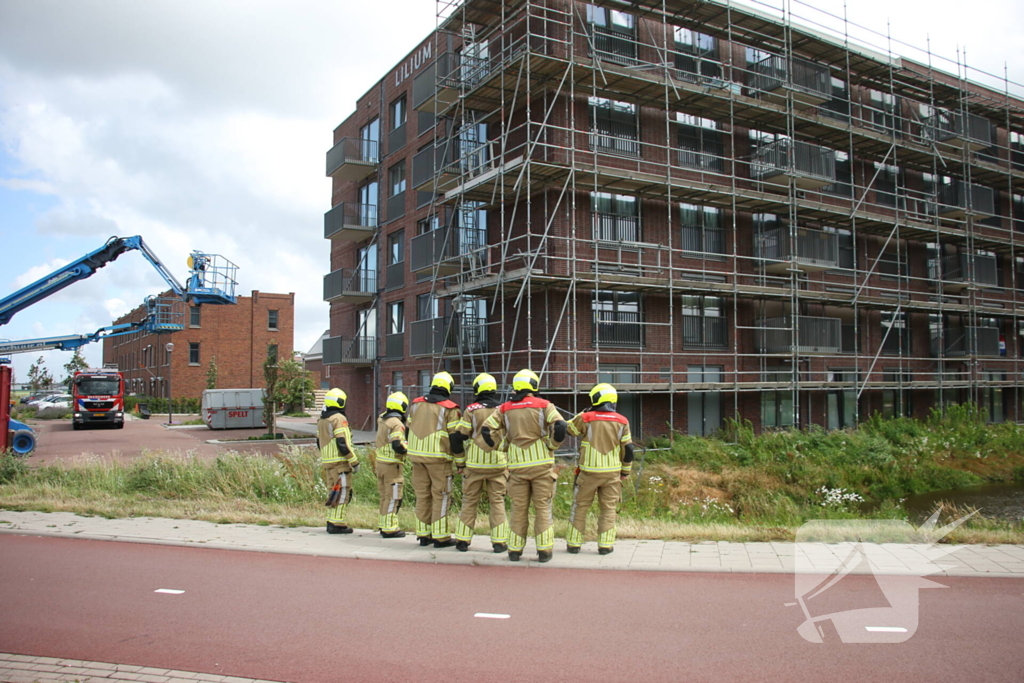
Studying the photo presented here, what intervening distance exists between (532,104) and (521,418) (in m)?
13.6

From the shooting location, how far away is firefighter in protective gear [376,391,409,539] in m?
8.19

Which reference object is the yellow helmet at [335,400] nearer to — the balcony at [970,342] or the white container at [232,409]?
the white container at [232,409]

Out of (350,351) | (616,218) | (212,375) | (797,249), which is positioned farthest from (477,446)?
(212,375)

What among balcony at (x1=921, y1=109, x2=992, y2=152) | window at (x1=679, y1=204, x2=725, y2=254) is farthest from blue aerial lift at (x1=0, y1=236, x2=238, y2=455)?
balcony at (x1=921, y1=109, x2=992, y2=152)

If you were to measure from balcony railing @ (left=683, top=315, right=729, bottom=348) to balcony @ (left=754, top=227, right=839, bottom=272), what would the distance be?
A: 2240 mm

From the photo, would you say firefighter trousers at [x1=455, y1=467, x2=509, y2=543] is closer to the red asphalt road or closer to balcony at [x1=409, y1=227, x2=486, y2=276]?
the red asphalt road

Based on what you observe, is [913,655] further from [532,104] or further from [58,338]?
[58,338]

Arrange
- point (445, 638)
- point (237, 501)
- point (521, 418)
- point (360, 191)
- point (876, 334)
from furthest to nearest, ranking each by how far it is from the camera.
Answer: point (360, 191) < point (876, 334) < point (237, 501) < point (521, 418) < point (445, 638)

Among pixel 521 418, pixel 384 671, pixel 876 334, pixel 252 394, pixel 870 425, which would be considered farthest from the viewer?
pixel 252 394

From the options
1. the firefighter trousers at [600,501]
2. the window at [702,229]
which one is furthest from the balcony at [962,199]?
the firefighter trousers at [600,501]

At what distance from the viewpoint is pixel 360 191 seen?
2958 cm

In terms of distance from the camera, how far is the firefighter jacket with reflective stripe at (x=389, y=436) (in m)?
A: 8.07

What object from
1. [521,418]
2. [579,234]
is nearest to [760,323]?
[579,234]

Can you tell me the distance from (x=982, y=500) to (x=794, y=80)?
1314cm
